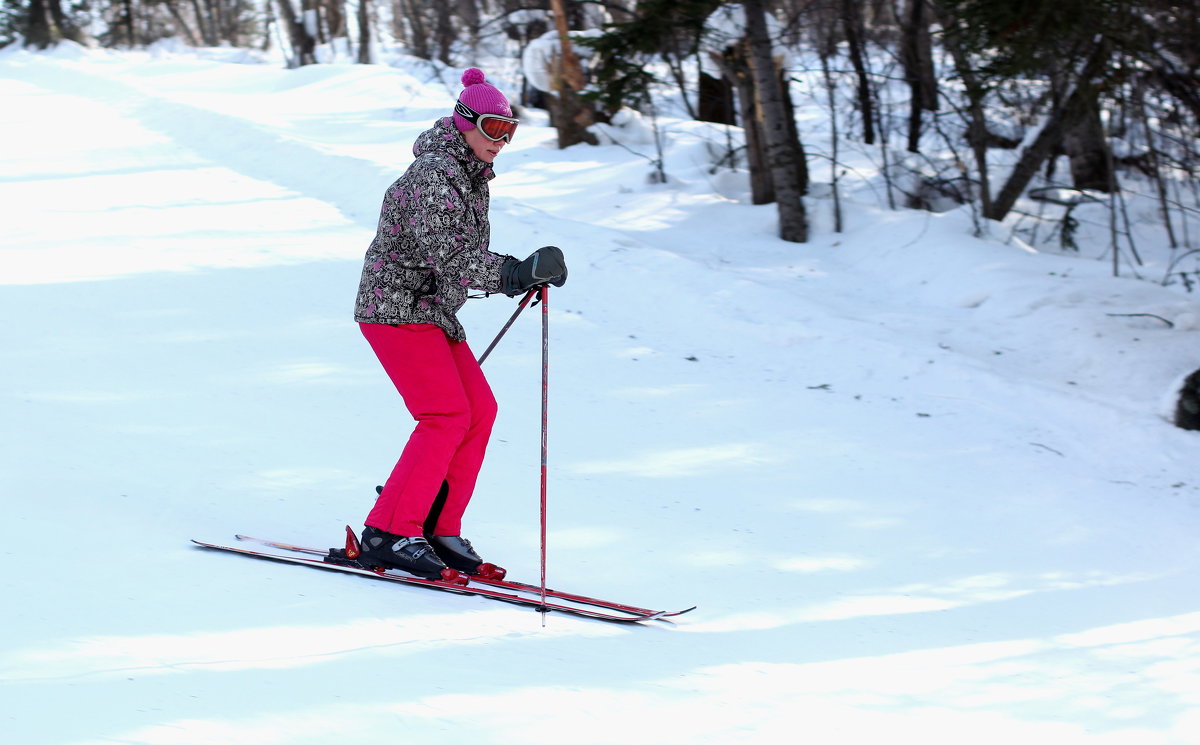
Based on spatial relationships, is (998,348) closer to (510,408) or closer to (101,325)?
(510,408)

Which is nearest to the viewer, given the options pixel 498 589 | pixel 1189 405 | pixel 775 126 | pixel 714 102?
pixel 498 589

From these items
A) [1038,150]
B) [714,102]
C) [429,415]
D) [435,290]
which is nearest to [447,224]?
[435,290]

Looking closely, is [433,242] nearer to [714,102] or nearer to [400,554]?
[400,554]

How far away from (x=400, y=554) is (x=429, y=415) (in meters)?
0.53

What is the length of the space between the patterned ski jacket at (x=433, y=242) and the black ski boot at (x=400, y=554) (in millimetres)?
777

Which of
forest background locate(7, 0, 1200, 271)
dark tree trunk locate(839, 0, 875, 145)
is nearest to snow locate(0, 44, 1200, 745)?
forest background locate(7, 0, 1200, 271)

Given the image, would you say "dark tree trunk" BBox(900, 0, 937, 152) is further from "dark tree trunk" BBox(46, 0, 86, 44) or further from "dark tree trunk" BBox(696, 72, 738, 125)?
"dark tree trunk" BBox(46, 0, 86, 44)

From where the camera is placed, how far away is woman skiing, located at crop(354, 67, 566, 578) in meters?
3.46

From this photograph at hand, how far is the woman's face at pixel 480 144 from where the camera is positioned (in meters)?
3.48

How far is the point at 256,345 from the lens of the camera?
6.46 metres

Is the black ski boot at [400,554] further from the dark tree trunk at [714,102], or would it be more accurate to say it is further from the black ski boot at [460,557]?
the dark tree trunk at [714,102]

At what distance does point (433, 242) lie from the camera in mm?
3430

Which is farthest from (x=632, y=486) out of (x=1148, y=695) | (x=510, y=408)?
(x=1148, y=695)

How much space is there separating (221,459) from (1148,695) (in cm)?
390
